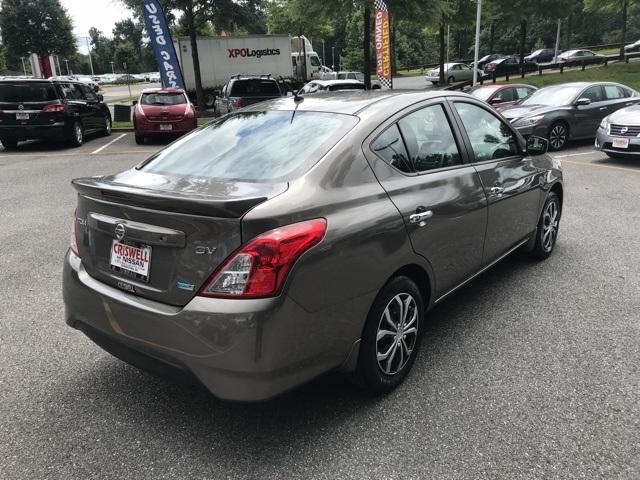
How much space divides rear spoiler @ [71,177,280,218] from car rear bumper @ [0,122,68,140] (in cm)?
1236

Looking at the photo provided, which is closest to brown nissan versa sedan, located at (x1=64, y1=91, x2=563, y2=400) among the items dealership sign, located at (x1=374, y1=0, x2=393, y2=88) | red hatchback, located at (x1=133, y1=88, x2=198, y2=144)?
red hatchback, located at (x1=133, y1=88, x2=198, y2=144)

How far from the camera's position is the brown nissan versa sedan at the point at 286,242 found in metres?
2.29

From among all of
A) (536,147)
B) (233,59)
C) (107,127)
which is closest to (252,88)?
(107,127)

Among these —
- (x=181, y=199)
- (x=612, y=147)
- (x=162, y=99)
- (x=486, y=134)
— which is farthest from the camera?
(x=162, y=99)

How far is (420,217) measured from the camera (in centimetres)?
302

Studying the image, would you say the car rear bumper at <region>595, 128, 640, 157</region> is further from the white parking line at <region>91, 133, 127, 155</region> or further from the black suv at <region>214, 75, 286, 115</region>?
the white parking line at <region>91, 133, 127, 155</region>

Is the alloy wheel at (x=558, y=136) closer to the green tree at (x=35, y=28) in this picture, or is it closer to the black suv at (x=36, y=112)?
the black suv at (x=36, y=112)

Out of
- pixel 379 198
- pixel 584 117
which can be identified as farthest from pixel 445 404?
pixel 584 117

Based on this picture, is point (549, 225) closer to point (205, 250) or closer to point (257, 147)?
point (257, 147)

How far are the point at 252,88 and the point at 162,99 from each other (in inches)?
111

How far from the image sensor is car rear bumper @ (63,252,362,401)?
226cm

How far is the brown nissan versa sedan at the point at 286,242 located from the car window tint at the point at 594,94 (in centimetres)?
1059

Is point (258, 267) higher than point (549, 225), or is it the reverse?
point (258, 267)

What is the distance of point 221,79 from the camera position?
27625 mm
